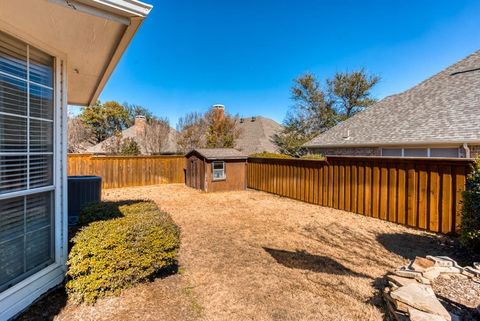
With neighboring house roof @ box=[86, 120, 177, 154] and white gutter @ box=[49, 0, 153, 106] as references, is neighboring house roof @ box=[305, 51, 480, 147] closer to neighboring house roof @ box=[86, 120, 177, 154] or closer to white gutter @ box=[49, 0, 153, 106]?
white gutter @ box=[49, 0, 153, 106]

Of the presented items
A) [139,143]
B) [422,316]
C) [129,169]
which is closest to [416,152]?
[422,316]

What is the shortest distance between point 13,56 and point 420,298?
5.03m

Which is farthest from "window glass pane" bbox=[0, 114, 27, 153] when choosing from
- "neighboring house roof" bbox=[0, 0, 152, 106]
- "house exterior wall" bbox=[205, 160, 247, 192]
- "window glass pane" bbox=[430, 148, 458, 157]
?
"window glass pane" bbox=[430, 148, 458, 157]

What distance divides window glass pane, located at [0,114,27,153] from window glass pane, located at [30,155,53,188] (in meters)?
0.22

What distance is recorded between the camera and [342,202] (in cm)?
807

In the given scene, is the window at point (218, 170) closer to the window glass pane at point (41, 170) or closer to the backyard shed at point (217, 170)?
the backyard shed at point (217, 170)

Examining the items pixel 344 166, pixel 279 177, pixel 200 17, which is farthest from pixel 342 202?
pixel 200 17

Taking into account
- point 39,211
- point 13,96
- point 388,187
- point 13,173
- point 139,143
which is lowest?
point 388,187

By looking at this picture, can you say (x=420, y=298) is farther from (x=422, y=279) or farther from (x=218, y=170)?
(x=218, y=170)

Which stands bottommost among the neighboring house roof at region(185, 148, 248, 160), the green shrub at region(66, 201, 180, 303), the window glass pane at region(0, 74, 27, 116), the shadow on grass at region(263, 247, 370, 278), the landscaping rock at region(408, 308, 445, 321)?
the shadow on grass at region(263, 247, 370, 278)

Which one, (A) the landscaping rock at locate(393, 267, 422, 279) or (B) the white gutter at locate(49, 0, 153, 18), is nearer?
(B) the white gutter at locate(49, 0, 153, 18)

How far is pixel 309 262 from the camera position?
4.12 m

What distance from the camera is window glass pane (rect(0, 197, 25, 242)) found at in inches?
95.3

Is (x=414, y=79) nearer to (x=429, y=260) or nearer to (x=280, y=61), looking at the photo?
(x=280, y=61)
